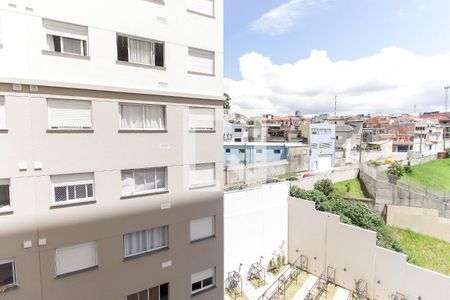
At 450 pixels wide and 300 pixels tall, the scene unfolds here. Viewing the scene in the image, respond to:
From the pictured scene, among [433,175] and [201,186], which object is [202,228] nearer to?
[201,186]

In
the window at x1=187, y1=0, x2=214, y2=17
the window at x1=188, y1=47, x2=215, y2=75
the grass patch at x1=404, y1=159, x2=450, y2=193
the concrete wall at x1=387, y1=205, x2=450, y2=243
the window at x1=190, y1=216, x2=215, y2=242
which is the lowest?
the concrete wall at x1=387, y1=205, x2=450, y2=243

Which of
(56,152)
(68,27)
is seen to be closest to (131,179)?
(56,152)

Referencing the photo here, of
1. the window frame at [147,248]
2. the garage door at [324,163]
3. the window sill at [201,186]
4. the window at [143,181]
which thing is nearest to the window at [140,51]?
the window at [143,181]

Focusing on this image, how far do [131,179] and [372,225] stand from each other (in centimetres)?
1590

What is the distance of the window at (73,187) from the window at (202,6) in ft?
19.9

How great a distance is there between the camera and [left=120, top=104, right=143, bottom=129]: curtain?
7414 mm

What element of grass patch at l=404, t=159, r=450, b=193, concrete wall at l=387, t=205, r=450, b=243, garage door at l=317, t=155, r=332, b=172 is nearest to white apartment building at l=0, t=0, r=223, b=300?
concrete wall at l=387, t=205, r=450, b=243

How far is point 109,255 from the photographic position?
24.0 feet

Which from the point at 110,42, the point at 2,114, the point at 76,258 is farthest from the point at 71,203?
the point at 110,42

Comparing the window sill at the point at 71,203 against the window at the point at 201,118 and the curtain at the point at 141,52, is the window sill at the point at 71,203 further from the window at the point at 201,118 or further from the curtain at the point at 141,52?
the curtain at the point at 141,52

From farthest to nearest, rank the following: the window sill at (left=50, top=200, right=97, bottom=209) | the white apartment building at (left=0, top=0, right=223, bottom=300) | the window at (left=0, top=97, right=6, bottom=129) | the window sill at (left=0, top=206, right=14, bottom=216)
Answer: the window sill at (left=50, top=200, right=97, bottom=209), the white apartment building at (left=0, top=0, right=223, bottom=300), the window sill at (left=0, top=206, right=14, bottom=216), the window at (left=0, top=97, right=6, bottom=129)

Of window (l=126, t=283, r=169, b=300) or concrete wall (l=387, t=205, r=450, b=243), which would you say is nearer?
window (l=126, t=283, r=169, b=300)

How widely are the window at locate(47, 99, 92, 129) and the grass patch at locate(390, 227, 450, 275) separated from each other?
20253 mm

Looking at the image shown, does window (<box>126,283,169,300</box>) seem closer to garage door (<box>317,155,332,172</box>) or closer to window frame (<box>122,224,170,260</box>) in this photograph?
window frame (<box>122,224,170,260</box>)
